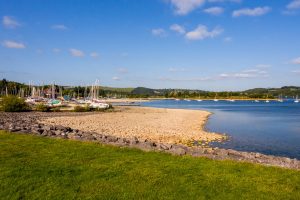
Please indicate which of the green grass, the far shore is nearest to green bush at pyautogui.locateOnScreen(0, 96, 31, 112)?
the far shore

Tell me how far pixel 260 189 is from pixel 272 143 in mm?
25245

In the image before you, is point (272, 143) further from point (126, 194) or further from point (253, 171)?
point (126, 194)

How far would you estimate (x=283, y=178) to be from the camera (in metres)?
11.2

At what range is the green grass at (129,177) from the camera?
9164mm

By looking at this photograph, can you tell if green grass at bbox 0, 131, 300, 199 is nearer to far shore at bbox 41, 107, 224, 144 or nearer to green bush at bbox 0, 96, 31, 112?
far shore at bbox 41, 107, 224, 144

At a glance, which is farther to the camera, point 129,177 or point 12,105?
point 12,105

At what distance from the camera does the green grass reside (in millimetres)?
9164

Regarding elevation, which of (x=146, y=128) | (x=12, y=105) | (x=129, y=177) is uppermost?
(x=129, y=177)

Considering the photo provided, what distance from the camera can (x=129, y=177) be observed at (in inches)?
417

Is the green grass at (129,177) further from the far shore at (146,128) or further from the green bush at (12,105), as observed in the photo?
the green bush at (12,105)

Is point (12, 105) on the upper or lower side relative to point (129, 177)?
lower

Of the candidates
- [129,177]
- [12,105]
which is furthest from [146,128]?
[12,105]

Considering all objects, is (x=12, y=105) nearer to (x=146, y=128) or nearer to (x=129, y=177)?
(x=146, y=128)

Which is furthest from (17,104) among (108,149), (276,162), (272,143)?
(276,162)
